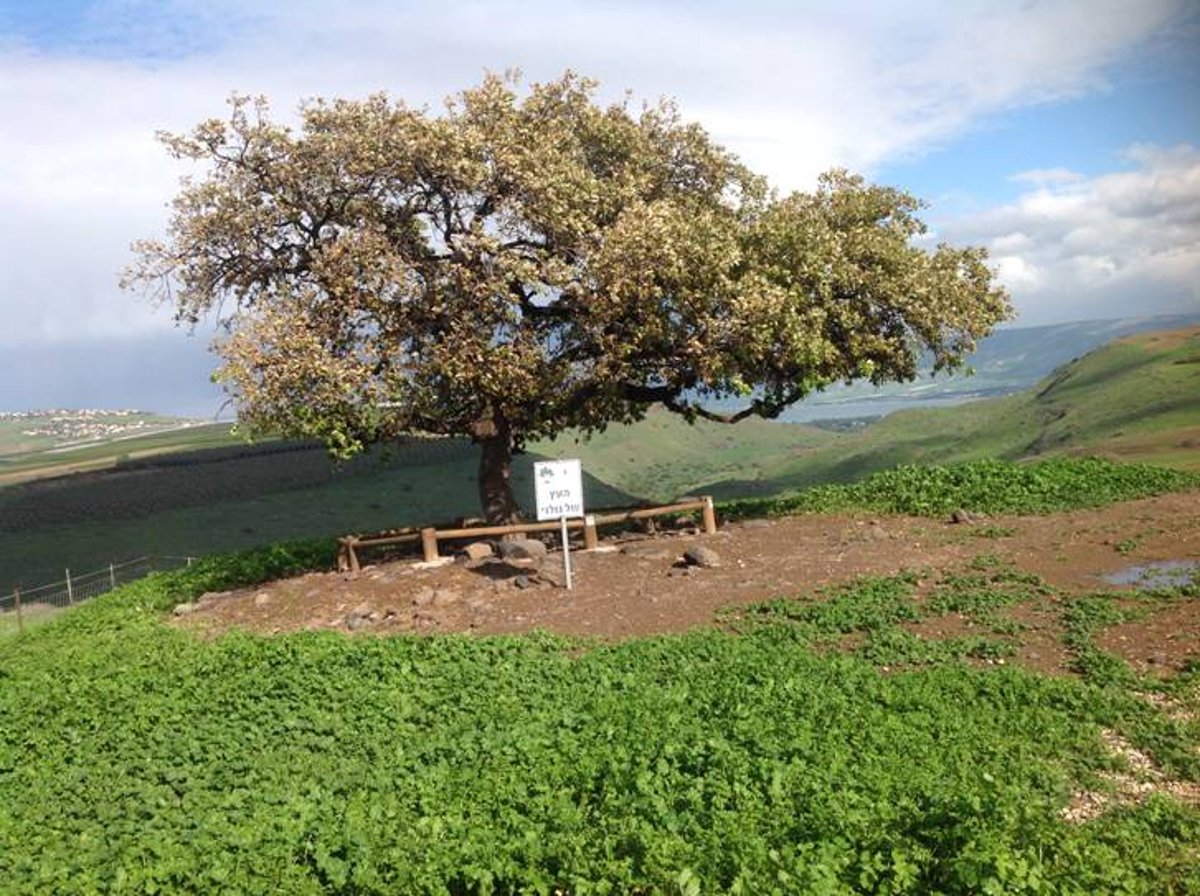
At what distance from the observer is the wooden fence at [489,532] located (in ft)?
71.9

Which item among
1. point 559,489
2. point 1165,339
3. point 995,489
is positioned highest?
point 559,489

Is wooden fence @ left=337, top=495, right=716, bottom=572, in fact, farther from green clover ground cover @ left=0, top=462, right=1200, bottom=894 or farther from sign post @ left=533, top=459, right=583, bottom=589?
green clover ground cover @ left=0, top=462, right=1200, bottom=894

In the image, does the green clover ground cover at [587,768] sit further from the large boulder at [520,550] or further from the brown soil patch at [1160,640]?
the large boulder at [520,550]

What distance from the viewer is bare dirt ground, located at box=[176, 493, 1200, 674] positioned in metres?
17.3

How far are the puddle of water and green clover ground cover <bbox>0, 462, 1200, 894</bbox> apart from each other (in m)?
1.87

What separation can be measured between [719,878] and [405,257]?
17866 mm

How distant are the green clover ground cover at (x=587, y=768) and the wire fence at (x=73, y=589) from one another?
15292 mm

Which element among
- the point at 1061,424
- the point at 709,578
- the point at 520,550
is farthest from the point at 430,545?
the point at 1061,424

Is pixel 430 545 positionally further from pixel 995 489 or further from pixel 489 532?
pixel 995 489

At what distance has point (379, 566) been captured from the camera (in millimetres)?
23656

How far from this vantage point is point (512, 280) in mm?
22156

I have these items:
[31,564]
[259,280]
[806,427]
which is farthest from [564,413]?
[806,427]

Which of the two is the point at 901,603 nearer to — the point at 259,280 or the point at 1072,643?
the point at 1072,643

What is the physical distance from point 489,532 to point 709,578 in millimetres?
5340
